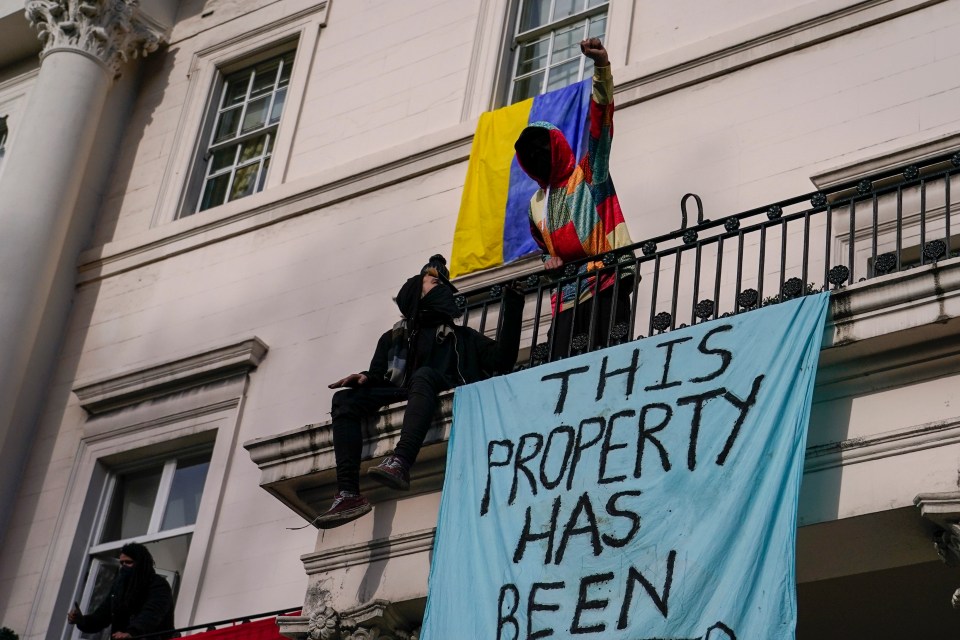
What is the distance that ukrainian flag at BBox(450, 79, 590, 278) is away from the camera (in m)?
12.3

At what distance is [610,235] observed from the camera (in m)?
10.0

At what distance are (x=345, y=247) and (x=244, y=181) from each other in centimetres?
221

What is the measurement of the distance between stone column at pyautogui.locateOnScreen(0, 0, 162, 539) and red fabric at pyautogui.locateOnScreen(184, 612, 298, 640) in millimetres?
3711

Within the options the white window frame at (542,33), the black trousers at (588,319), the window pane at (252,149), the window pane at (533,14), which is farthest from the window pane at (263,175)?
the black trousers at (588,319)

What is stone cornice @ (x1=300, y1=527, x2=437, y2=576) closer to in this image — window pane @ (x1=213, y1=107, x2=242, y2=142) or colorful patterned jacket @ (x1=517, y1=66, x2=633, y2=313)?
colorful patterned jacket @ (x1=517, y1=66, x2=633, y2=313)

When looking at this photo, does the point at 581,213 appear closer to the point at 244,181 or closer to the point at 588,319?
the point at 588,319

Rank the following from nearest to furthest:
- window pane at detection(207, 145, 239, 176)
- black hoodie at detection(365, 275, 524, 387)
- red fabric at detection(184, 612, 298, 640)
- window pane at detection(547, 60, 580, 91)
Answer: black hoodie at detection(365, 275, 524, 387)
red fabric at detection(184, 612, 298, 640)
window pane at detection(547, 60, 580, 91)
window pane at detection(207, 145, 239, 176)

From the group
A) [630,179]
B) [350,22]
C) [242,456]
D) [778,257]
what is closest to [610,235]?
[778,257]

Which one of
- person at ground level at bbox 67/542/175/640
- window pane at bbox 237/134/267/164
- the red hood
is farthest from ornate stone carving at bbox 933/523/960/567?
window pane at bbox 237/134/267/164

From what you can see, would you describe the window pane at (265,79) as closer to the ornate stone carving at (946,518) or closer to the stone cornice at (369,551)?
the stone cornice at (369,551)

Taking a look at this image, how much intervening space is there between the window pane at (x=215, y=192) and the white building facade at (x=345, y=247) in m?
0.03

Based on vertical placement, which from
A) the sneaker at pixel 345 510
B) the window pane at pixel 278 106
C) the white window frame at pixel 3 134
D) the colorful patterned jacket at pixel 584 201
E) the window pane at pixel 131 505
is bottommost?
the sneaker at pixel 345 510

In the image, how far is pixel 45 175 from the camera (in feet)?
49.3

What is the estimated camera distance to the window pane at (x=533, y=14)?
14.1m
